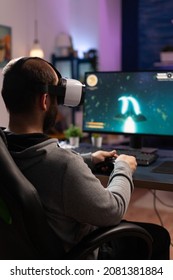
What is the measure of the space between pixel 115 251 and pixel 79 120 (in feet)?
12.4

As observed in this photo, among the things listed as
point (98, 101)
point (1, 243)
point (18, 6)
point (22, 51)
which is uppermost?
point (18, 6)

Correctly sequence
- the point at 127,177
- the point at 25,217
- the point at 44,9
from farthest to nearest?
the point at 44,9 → the point at 127,177 → the point at 25,217

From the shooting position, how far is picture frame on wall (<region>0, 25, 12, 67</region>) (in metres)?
4.17

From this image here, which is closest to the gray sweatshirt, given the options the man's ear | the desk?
the man's ear

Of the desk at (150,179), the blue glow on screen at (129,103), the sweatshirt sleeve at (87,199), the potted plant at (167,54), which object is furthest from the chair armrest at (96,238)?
the potted plant at (167,54)

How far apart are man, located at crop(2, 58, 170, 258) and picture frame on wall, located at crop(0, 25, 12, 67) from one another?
3.25 m

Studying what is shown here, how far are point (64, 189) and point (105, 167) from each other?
2.01 ft

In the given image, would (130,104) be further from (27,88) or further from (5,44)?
(5,44)

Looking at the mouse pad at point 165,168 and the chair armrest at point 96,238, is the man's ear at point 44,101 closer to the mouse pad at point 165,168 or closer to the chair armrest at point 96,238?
the chair armrest at point 96,238

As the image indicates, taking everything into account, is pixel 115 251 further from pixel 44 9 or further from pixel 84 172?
pixel 44 9

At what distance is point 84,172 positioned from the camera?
1021 mm

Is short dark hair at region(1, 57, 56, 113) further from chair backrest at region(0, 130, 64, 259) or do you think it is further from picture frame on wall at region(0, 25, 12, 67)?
picture frame on wall at region(0, 25, 12, 67)

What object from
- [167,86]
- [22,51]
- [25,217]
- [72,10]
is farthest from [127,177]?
[72,10]

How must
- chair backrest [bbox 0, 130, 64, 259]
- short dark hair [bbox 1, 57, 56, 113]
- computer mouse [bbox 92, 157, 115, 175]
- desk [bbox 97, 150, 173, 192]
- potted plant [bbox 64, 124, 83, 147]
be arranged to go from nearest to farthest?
chair backrest [bbox 0, 130, 64, 259] < short dark hair [bbox 1, 57, 56, 113] < desk [bbox 97, 150, 173, 192] < computer mouse [bbox 92, 157, 115, 175] < potted plant [bbox 64, 124, 83, 147]
